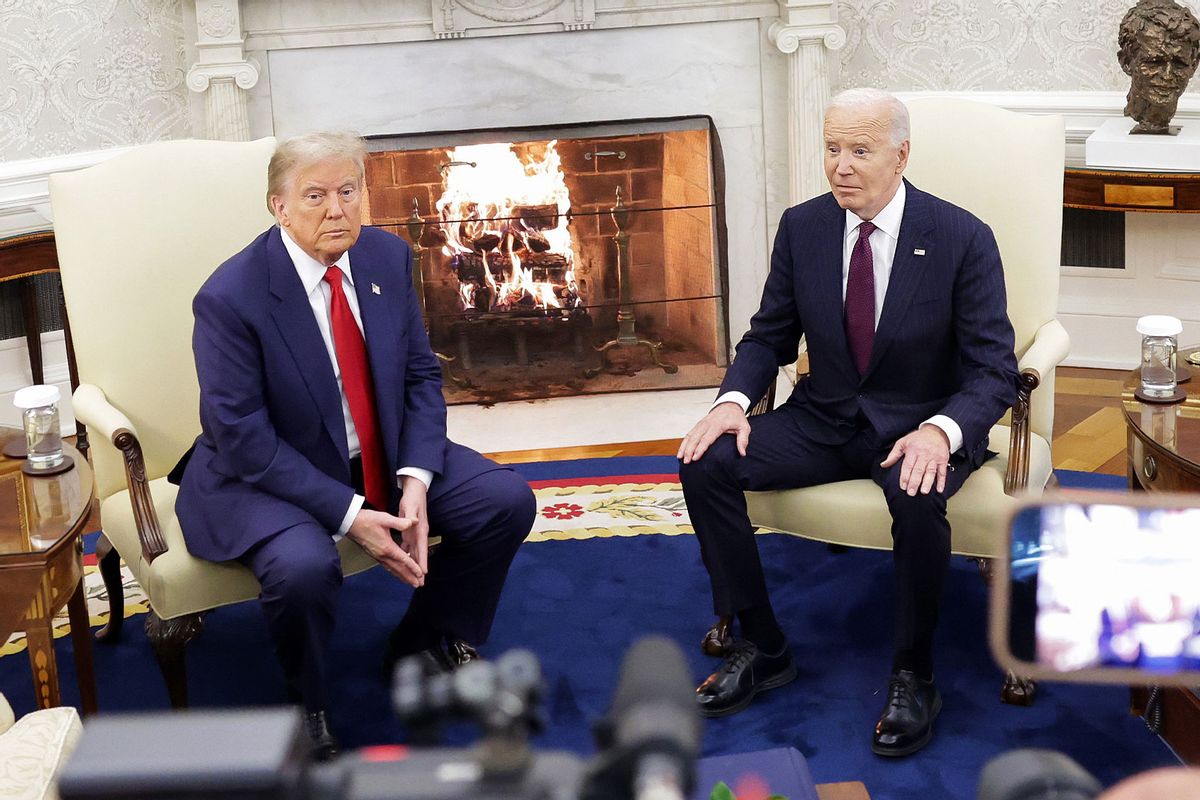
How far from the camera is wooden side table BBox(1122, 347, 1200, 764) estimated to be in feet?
8.62

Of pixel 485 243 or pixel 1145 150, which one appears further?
pixel 485 243

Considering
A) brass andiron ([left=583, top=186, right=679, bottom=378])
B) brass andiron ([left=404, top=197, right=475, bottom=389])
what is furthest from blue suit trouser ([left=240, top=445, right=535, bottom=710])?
brass andiron ([left=583, top=186, right=679, bottom=378])

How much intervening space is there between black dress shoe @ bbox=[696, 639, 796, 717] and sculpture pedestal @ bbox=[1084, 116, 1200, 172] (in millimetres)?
2324

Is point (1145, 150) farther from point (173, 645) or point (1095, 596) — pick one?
point (1095, 596)

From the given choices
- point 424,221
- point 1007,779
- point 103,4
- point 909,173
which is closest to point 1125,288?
point 909,173

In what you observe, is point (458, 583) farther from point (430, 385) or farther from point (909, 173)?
point (909, 173)

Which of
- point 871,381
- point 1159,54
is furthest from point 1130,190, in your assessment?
point 871,381

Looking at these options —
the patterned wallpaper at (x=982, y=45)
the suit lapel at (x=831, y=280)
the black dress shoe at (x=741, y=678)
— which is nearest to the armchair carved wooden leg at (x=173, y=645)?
the black dress shoe at (x=741, y=678)

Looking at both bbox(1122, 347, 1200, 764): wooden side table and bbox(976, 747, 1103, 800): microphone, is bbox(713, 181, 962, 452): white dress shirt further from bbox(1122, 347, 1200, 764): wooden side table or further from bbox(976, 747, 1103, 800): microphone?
bbox(976, 747, 1103, 800): microphone

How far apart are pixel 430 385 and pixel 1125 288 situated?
2993mm

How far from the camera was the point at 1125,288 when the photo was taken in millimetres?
4980

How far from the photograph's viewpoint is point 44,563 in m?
2.53

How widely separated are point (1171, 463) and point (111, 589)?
8.00 ft

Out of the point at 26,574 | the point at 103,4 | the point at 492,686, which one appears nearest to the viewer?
the point at 492,686
